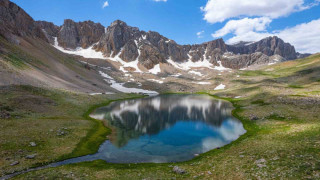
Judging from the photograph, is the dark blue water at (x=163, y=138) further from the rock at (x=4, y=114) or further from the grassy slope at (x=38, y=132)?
the rock at (x=4, y=114)

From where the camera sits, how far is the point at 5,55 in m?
102

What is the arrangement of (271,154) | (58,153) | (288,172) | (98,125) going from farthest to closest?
(98,125) → (58,153) → (271,154) → (288,172)

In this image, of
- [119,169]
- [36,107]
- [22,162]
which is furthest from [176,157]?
[36,107]

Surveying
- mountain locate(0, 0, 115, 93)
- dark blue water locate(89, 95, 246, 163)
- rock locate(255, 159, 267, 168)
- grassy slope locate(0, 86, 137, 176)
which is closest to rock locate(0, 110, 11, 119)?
grassy slope locate(0, 86, 137, 176)

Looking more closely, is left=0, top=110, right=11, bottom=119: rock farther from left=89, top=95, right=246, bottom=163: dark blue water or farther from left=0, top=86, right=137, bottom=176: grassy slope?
left=89, top=95, right=246, bottom=163: dark blue water

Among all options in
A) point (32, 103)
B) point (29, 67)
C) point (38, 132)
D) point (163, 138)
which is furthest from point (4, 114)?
point (29, 67)

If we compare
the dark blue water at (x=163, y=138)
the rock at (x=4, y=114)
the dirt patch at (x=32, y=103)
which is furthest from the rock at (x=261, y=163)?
the dirt patch at (x=32, y=103)

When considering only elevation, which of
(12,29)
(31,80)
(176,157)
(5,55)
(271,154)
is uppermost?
(12,29)

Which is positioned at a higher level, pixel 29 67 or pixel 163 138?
pixel 29 67

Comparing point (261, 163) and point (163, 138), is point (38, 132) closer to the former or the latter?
point (163, 138)

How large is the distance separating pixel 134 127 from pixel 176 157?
963 inches

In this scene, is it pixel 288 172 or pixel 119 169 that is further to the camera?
pixel 119 169

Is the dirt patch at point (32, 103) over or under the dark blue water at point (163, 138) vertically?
over

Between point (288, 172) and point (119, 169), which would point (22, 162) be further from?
point (288, 172)
